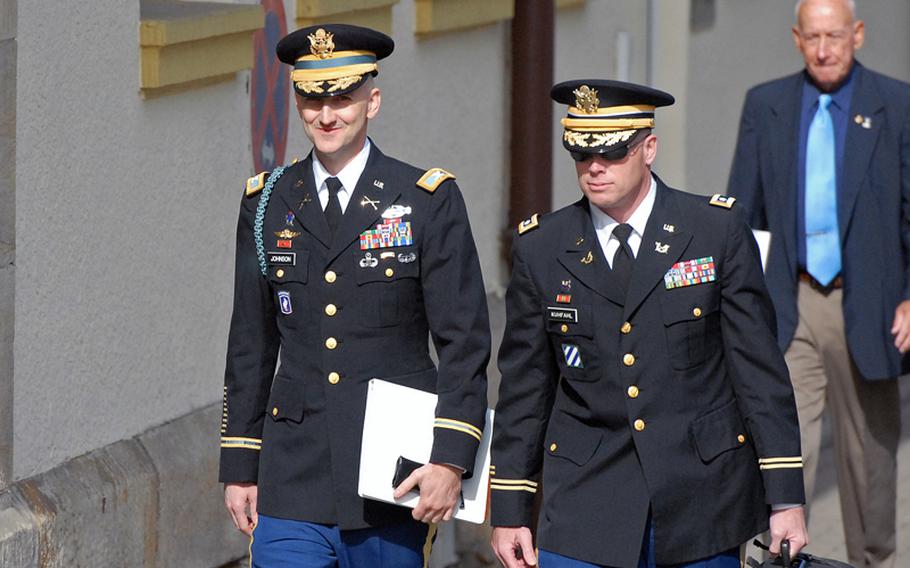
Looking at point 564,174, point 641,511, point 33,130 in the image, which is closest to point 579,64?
point 564,174

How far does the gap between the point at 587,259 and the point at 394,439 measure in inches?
25.1

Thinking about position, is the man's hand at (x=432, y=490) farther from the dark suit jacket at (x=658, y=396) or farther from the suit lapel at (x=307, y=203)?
the suit lapel at (x=307, y=203)

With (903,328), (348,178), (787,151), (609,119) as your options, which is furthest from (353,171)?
(903,328)

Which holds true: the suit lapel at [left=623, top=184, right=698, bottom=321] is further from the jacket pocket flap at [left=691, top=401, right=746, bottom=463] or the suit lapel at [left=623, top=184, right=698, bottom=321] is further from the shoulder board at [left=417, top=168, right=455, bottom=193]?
the shoulder board at [left=417, top=168, right=455, bottom=193]

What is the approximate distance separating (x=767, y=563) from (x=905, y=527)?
146 inches

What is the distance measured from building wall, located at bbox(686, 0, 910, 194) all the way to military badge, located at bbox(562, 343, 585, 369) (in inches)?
241

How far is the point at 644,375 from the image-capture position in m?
4.84

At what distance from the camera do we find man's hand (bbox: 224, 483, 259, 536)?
5277 millimetres

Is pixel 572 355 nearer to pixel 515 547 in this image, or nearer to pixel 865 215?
pixel 515 547

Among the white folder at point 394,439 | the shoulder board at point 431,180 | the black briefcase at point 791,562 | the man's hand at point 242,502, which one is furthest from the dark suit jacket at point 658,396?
the man's hand at point 242,502

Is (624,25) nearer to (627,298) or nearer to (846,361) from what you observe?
(846,361)

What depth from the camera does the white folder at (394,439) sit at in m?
5.01

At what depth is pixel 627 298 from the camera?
486cm

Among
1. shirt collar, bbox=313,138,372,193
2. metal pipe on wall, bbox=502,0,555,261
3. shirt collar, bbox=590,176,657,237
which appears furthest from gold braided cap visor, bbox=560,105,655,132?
metal pipe on wall, bbox=502,0,555,261
